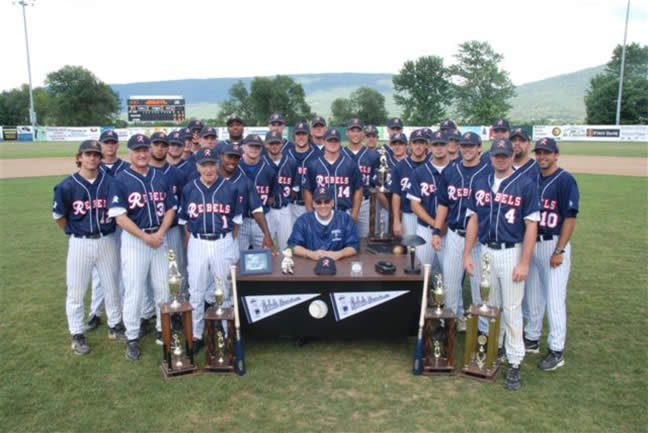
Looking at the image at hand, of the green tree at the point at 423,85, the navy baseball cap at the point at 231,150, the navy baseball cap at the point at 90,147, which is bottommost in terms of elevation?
the navy baseball cap at the point at 231,150

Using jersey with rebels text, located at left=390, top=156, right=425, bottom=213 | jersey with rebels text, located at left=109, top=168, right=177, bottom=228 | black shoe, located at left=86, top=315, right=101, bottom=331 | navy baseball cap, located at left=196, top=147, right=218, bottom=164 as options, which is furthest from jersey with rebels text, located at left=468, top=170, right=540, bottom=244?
black shoe, located at left=86, top=315, right=101, bottom=331

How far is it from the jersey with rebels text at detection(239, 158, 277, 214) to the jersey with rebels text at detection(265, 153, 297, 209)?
28 cm

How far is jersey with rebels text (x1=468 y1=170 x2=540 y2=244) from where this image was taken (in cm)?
434

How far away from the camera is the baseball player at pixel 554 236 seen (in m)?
4.66

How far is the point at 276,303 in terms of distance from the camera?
196 inches

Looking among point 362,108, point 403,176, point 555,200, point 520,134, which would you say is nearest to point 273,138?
point 403,176

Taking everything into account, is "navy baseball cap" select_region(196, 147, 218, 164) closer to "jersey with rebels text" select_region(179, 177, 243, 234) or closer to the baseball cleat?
"jersey with rebels text" select_region(179, 177, 243, 234)

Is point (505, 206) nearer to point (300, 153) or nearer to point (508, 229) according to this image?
point (508, 229)

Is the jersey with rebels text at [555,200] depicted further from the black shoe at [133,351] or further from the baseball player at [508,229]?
the black shoe at [133,351]

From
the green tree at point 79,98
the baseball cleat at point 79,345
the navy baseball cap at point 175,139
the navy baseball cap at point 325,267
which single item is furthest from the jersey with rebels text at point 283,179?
the green tree at point 79,98

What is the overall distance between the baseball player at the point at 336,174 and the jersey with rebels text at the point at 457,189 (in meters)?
1.47

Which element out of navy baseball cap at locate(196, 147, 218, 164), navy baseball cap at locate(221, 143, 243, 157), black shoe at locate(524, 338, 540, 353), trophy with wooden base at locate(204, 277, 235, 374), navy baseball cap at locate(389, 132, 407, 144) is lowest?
black shoe at locate(524, 338, 540, 353)

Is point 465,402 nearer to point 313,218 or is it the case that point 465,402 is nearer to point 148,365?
point 313,218

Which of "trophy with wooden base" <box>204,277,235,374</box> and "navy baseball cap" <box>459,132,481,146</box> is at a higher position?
"navy baseball cap" <box>459,132,481,146</box>
